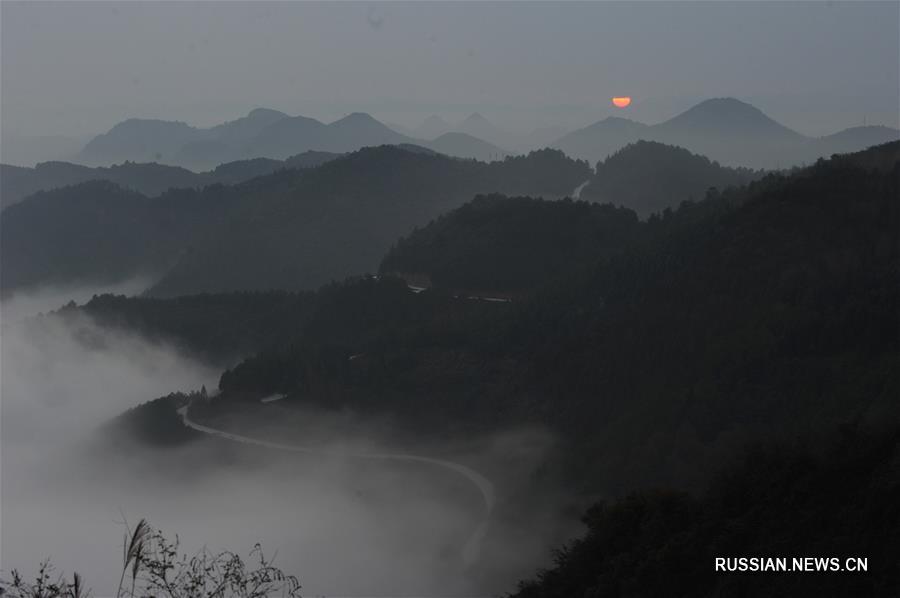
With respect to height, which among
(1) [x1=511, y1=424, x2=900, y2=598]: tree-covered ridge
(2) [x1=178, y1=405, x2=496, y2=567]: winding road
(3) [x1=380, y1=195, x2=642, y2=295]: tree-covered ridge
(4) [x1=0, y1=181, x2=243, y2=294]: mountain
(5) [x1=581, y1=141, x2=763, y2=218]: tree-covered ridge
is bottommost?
(1) [x1=511, y1=424, x2=900, y2=598]: tree-covered ridge

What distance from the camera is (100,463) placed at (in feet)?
244

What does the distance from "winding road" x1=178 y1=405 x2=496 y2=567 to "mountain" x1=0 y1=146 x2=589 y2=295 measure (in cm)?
7307

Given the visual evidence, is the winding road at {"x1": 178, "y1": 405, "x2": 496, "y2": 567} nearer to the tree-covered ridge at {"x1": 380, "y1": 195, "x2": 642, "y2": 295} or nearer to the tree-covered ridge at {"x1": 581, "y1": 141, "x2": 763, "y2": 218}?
the tree-covered ridge at {"x1": 380, "y1": 195, "x2": 642, "y2": 295}

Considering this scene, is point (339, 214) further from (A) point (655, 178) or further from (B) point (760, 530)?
(B) point (760, 530)

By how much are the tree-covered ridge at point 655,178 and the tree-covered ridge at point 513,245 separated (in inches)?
1414

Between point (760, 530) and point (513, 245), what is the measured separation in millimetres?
76555

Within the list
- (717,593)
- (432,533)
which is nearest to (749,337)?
(432,533)

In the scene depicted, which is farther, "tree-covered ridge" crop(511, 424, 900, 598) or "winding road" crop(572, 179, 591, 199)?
"winding road" crop(572, 179, 591, 199)

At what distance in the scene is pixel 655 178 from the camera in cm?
15188

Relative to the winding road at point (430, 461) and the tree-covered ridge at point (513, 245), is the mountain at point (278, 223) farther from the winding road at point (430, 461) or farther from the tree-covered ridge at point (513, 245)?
the winding road at point (430, 461)

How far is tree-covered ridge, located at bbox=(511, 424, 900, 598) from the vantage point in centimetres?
2211

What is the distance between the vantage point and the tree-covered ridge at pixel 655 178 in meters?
144

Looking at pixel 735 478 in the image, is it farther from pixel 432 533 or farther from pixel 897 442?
pixel 432 533

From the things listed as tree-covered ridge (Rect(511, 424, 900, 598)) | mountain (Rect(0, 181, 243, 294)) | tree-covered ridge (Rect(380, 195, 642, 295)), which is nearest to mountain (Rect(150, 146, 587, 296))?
mountain (Rect(0, 181, 243, 294))
